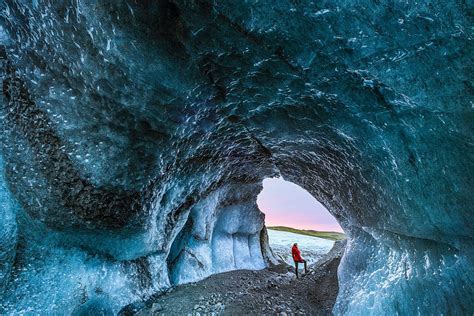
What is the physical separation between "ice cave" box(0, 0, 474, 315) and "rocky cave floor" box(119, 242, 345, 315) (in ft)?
2.64

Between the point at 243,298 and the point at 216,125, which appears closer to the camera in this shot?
the point at 216,125

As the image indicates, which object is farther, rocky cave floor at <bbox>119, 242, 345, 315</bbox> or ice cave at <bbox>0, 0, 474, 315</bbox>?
rocky cave floor at <bbox>119, 242, 345, 315</bbox>

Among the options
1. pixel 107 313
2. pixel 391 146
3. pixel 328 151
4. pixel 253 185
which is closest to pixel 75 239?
pixel 107 313

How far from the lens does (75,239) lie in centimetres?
708

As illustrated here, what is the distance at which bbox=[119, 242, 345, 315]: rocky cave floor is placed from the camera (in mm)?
8180

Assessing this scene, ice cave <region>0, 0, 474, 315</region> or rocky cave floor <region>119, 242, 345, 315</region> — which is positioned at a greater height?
ice cave <region>0, 0, 474, 315</region>

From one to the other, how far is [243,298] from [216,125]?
606cm

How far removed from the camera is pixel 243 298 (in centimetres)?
976

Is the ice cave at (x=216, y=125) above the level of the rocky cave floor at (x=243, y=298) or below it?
above

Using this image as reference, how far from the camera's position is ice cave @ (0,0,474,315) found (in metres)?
4.29

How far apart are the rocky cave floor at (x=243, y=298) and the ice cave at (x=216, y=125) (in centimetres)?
81

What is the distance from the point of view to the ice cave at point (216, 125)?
429 cm

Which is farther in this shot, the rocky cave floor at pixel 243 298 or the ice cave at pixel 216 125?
the rocky cave floor at pixel 243 298

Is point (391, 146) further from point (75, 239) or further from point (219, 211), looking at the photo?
point (219, 211)
